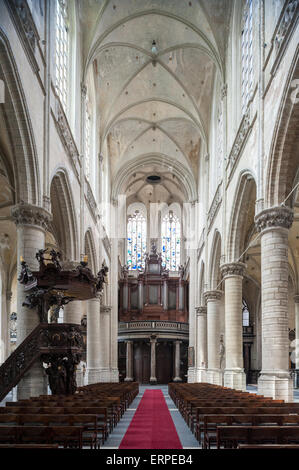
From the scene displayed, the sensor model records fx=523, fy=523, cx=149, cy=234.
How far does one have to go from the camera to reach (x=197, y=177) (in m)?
38.5

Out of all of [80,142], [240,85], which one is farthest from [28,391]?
[240,85]

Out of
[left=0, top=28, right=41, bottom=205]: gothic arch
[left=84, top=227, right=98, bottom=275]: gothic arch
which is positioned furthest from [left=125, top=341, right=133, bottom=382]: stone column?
[left=0, top=28, right=41, bottom=205]: gothic arch

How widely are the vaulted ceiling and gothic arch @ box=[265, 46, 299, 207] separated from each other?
1065cm

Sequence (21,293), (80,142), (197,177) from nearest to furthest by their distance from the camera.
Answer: (21,293)
(80,142)
(197,177)

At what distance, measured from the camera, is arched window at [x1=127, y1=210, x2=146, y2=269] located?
160ft

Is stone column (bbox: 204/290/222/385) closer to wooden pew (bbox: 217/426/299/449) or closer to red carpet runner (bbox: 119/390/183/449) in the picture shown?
red carpet runner (bbox: 119/390/183/449)

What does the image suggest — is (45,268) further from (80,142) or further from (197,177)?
(197,177)

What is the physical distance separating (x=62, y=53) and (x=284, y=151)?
33.8 feet

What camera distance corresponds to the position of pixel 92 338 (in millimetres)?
28156

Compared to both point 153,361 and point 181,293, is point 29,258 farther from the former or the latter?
point 181,293

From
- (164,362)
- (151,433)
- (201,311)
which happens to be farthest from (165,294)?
(151,433)

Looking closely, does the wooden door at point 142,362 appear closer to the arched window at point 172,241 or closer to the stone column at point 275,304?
the arched window at point 172,241

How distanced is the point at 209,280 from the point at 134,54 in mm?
12915

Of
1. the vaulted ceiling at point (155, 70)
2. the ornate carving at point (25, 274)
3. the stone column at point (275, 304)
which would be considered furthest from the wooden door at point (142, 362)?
the ornate carving at point (25, 274)
